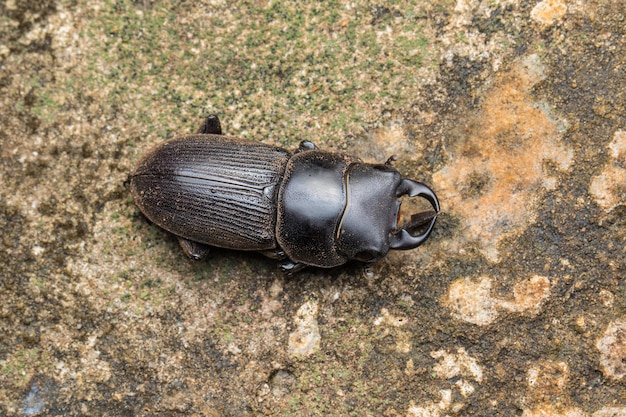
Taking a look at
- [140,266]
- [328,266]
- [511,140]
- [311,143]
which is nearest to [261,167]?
[311,143]

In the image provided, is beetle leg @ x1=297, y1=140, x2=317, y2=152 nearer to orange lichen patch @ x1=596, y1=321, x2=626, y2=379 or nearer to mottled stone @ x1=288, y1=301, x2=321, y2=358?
mottled stone @ x1=288, y1=301, x2=321, y2=358

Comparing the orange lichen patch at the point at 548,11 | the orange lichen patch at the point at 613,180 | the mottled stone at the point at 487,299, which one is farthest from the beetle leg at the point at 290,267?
the orange lichen patch at the point at 548,11

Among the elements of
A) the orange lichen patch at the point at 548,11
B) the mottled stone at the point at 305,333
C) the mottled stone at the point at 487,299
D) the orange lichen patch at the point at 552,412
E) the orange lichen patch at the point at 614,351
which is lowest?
the orange lichen patch at the point at 552,412

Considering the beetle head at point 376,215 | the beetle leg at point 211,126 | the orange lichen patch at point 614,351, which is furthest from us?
the beetle leg at point 211,126

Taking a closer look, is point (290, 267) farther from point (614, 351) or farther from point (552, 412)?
point (614, 351)

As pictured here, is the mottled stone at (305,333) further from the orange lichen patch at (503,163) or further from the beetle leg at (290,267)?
the orange lichen patch at (503,163)

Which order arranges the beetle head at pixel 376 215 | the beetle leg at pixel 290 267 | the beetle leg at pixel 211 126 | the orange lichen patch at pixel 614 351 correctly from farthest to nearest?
the beetle leg at pixel 211 126
the beetle leg at pixel 290 267
the orange lichen patch at pixel 614 351
the beetle head at pixel 376 215

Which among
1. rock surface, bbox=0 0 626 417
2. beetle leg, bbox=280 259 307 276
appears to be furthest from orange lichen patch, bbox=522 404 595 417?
beetle leg, bbox=280 259 307 276
